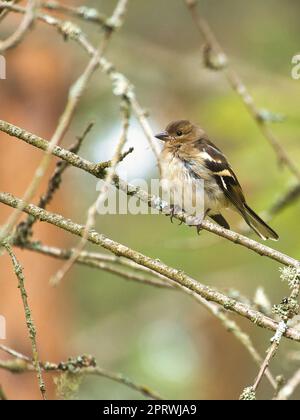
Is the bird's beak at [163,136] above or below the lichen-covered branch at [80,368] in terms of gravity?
above

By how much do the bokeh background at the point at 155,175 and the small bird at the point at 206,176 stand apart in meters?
0.15

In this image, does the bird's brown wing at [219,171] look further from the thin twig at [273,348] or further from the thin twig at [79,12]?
the thin twig at [273,348]

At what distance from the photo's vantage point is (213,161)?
16.8 ft

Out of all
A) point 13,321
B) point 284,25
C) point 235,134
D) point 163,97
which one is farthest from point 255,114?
point 163,97

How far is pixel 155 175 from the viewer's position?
10492mm

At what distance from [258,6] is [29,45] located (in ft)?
15.4

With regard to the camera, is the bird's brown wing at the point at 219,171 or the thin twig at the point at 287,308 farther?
the bird's brown wing at the point at 219,171

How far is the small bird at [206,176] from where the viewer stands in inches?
195

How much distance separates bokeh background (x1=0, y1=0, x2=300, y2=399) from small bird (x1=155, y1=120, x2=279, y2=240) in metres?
0.15

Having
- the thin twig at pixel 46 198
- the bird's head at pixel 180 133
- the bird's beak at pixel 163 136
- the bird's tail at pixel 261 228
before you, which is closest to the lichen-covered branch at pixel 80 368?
the thin twig at pixel 46 198

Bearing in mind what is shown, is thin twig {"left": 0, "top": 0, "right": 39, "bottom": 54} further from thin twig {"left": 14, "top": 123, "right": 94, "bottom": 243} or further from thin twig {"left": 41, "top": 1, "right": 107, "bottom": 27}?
thin twig {"left": 14, "top": 123, "right": 94, "bottom": 243}

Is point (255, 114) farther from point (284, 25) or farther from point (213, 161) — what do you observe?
point (284, 25)

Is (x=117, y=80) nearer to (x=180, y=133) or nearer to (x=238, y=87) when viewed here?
(x=238, y=87)

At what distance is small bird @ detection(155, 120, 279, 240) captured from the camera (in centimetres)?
494
